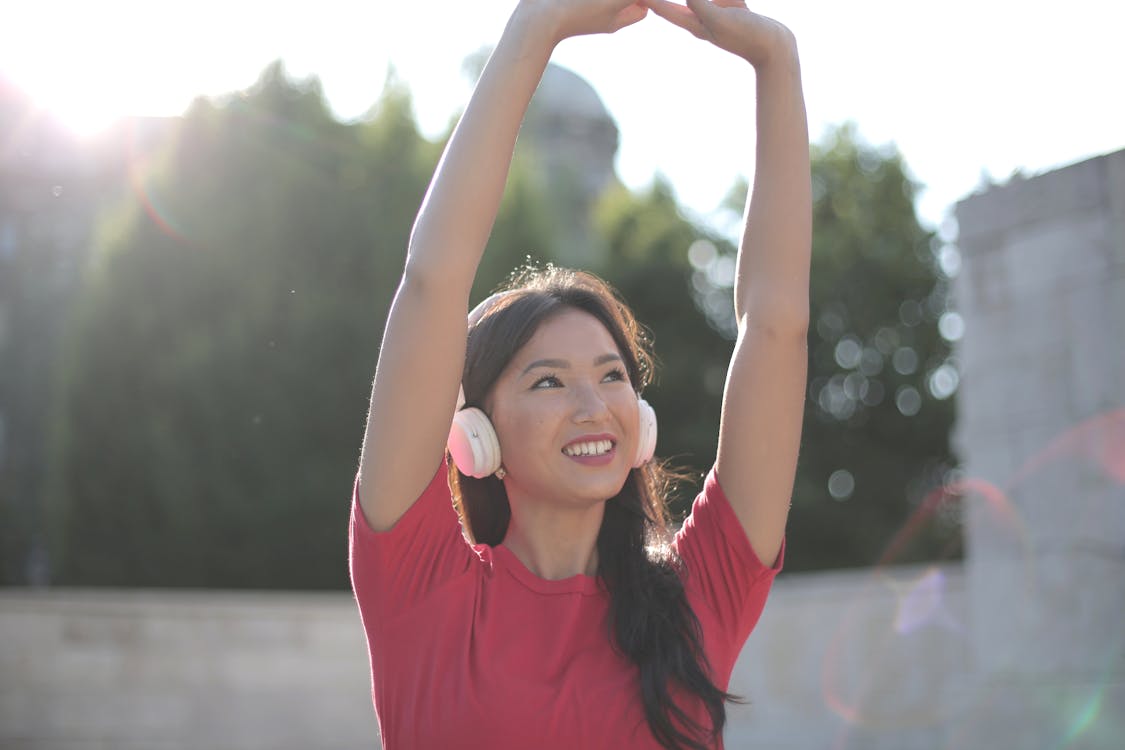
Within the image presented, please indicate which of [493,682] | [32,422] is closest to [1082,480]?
[493,682]

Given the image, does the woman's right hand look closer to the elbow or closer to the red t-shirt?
the elbow

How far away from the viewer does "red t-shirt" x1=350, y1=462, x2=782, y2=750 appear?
80.5 inches

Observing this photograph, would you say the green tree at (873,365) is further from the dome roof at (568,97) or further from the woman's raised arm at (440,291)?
the woman's raised arm at (440,291)

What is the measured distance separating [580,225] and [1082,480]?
23.9 m

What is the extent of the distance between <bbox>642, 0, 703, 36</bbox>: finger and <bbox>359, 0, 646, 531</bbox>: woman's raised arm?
0.82ft

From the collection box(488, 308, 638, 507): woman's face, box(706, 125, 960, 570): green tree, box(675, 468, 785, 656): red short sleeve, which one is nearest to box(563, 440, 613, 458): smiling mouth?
box(488, 308, 638, 507): woman's face

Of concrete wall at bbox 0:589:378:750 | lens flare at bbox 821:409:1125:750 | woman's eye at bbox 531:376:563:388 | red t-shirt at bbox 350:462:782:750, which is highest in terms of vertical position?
woman's eye at bbox 531:376:563:388

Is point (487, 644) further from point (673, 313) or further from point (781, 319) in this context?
point (673, 313)

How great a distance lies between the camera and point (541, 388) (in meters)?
2.35

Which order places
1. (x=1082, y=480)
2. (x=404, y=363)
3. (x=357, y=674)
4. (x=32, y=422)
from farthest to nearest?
(x=32, y=422), (x=357, y=674), (x=1082, y=480), (x=404, y=363)

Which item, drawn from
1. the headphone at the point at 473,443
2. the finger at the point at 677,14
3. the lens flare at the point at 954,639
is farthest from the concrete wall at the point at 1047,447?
the headphone at the point at 473,443

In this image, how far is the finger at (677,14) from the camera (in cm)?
230

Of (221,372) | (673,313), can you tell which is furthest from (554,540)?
(673,313)

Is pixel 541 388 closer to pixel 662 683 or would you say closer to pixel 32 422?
pixel 662 683
